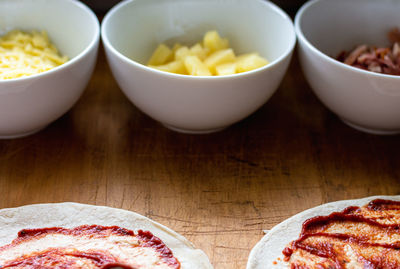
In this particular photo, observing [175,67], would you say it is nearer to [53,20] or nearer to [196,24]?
[196,24]

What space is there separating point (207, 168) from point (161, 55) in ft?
1.53

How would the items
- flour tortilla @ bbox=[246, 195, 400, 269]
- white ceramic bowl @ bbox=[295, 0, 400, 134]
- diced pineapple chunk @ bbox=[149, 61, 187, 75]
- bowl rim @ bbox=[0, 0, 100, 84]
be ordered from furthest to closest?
diced pineapple chunk @ bbox=[149, 61, 187, 75]
white ceramic bowl @ bbox=[295, 0, 400, 134]
bowl rim @ bbox=[0, 0, 100, 84]
flour tortilla @ bbox=[246, 195, 400, 269]

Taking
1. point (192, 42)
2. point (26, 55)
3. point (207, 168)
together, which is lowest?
point (207, 168)

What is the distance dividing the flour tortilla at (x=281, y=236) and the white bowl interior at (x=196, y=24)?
0.60 metres

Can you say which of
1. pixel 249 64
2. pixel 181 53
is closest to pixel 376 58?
pixel 249 64

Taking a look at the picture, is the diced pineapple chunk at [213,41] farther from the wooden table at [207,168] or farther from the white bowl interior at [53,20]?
the white bowl interior at [53,20]

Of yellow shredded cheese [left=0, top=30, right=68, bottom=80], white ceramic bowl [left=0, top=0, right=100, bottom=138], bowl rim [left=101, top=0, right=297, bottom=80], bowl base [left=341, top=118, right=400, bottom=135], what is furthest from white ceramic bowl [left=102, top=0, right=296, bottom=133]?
bowl base [left=341, top=118, right=400, bottom=135]

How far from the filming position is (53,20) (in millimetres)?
1842

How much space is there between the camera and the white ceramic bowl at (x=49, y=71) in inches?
57.7

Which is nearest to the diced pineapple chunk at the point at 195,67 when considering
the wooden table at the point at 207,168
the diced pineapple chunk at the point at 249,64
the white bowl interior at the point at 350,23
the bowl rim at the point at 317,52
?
the diced pineapple chunk at the point at 249,64

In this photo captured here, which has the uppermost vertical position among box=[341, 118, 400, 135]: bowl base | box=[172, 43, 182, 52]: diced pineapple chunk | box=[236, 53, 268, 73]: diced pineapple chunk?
box=[236, 53, 268, 73]: diced pineapple chunk

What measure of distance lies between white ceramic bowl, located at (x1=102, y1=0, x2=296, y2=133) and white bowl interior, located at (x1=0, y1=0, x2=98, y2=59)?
14 cm

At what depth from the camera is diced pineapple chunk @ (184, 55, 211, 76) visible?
1618 mm

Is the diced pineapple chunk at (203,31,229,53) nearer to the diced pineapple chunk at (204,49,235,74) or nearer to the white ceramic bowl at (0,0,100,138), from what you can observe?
the diced pineapple chunk at (204,49,235,74)
